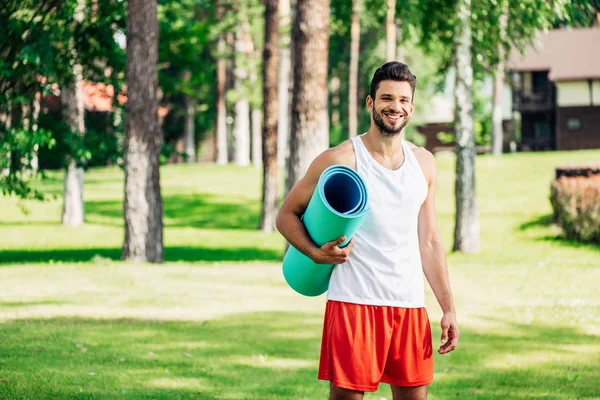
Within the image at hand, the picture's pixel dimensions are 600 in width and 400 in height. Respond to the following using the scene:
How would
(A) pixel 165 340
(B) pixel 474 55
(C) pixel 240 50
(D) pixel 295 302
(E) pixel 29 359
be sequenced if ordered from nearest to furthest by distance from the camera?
(E) pixel 29 359 < (A) pixel 165 340 < (D) pixel 295 302 < (B) pixel 474 55 < (C) pixel 240 50

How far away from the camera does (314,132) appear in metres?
17.0

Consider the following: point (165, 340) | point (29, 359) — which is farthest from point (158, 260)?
point (29, 359)

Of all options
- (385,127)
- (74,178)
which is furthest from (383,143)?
(74,178)

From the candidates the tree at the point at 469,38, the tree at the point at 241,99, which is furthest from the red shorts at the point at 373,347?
the tree at the point at 241,99

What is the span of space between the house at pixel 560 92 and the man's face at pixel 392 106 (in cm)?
5548

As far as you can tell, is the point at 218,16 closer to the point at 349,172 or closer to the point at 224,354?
the point at 224,354

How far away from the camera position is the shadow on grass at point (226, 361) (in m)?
7.77

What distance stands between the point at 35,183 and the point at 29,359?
33676 millimetres

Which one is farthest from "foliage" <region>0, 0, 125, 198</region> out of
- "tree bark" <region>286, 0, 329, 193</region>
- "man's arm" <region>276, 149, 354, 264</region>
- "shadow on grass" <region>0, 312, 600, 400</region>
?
"man's arm" <region>276, 149, 354, 264</region>

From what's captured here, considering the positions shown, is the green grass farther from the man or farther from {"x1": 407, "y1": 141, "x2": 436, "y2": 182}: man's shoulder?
{"x1": 407, "y1": 141, "x2": 436, "y2": 182}: man's shoulder

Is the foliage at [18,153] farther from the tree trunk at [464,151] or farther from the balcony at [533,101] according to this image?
the balcony at [533,101]

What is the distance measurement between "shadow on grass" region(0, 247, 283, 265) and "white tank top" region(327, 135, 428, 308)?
15.4 metres

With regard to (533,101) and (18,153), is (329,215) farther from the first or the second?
(533,101)

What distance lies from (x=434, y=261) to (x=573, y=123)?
193 ft
